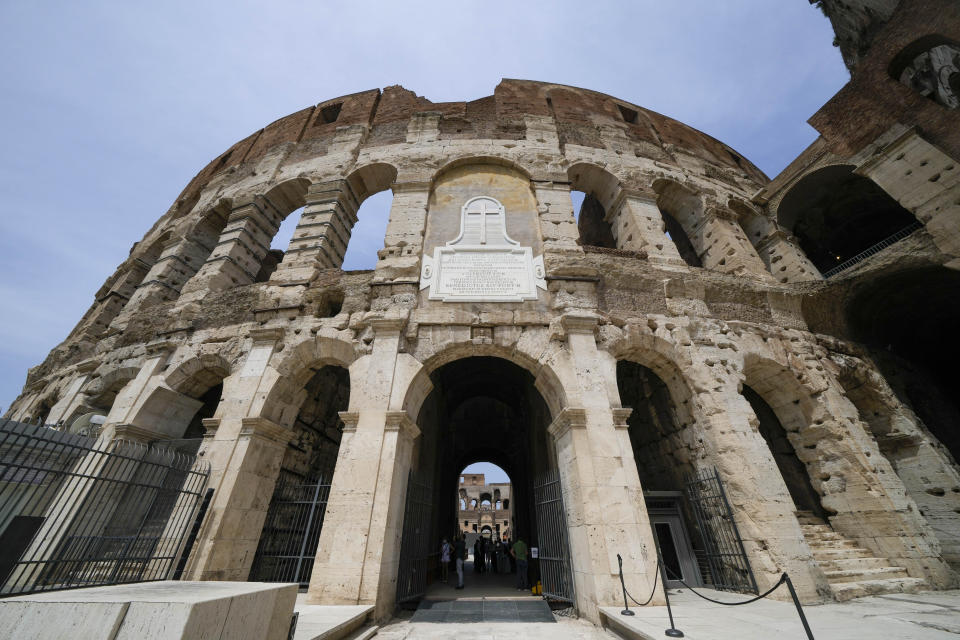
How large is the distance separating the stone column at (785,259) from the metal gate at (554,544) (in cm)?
814

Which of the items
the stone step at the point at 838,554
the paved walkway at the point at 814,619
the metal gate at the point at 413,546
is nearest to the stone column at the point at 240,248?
the metal gate at the point at 413,546

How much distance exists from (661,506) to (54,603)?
24.8 feet

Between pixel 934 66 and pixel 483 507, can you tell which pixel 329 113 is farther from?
pixel 483 507

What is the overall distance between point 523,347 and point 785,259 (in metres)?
8.37

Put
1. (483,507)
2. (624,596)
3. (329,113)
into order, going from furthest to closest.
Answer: (483,507), (329,113), (624,596)

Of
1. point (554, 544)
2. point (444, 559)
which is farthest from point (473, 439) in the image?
point (554, 544)

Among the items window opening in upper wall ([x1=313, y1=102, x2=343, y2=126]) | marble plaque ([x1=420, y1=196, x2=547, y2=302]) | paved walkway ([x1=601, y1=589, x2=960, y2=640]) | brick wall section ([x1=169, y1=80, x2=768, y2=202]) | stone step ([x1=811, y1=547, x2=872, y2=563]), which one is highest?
window opening in upper wall ([x1=313, y1=102, x2=343, y2=126])

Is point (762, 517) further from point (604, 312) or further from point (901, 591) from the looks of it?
point (604, 312)

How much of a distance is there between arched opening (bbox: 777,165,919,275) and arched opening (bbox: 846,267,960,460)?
4.88ft

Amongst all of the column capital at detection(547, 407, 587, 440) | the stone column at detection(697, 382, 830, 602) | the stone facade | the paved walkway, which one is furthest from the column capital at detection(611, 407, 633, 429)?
the stone facade

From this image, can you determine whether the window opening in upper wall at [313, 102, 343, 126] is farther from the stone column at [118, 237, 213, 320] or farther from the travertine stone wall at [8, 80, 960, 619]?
the stone column at [118, 237, 213, 320]

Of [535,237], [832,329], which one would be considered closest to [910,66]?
[832,329]

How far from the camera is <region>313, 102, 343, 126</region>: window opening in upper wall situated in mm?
13216

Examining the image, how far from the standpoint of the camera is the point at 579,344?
6.47 meters
